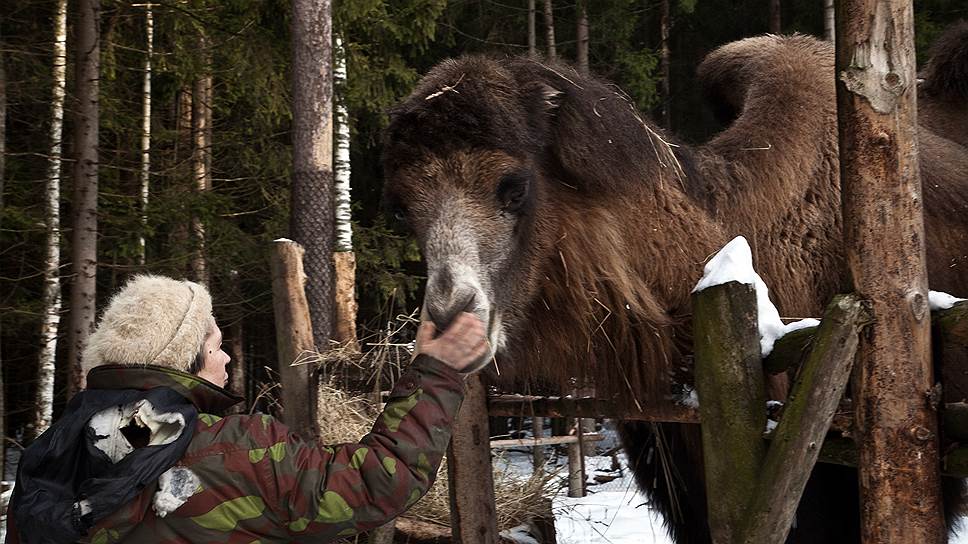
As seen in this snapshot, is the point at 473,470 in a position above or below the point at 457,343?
below

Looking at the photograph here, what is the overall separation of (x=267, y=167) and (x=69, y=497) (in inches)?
Answer: 443

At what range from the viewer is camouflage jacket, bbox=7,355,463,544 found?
6.86 feet

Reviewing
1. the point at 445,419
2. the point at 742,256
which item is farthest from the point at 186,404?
the point at 742,256

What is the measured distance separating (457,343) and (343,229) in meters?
7.98

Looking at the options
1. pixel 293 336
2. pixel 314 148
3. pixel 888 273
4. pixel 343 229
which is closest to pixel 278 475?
pixel 888 273

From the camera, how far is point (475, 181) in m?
3.09

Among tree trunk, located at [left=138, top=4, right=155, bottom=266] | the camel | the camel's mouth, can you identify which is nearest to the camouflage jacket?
the camel's mouth

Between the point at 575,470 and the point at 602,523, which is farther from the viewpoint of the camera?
the point at 575,470

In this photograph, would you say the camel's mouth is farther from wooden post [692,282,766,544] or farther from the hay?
the hay

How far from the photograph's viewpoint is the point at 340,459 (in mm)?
2209

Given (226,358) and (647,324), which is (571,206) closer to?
(647,324)

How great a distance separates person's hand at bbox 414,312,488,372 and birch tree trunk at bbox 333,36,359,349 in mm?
5345

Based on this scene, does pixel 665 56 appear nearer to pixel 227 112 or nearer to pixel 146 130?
pixel 227 112

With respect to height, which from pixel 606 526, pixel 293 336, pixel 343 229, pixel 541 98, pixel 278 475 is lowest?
pixel 606 526
